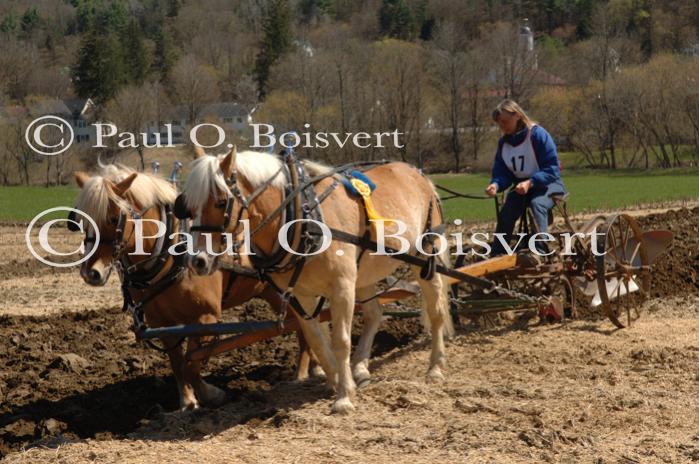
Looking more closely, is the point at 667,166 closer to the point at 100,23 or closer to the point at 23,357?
the point at 23,357

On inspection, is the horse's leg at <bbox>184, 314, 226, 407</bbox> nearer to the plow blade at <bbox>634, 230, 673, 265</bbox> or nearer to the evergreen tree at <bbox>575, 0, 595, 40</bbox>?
the plow blade at <bbox>634, 230, 673, 265</bbox>

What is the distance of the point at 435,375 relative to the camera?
25.6 feet

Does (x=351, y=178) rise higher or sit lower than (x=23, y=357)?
A: higher

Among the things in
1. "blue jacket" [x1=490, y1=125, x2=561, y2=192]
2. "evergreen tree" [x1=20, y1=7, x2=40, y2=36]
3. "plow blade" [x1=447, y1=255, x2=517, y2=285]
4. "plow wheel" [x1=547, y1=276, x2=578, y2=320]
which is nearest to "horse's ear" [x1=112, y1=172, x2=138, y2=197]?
"plow blade" [x1=447, y1=255, x2=517, y2=285]

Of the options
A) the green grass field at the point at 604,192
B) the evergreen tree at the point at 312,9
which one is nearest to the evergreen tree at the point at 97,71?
the green grass field at the point at 604,192

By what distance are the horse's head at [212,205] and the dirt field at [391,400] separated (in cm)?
128

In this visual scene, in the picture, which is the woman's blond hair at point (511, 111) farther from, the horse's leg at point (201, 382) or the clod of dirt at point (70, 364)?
the clod of dirt at point (70, 364)

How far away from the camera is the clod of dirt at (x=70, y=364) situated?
8430 millimetres

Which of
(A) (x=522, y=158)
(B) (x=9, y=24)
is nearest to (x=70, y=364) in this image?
(A) (x=522, y=158)

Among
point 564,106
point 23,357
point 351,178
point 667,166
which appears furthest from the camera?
point 564,106

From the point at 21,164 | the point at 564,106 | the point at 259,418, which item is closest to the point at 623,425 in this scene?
the point at 259,418

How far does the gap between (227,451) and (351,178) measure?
229 cm

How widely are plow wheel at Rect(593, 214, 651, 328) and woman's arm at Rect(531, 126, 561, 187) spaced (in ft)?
2.49

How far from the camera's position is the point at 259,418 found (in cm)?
677
